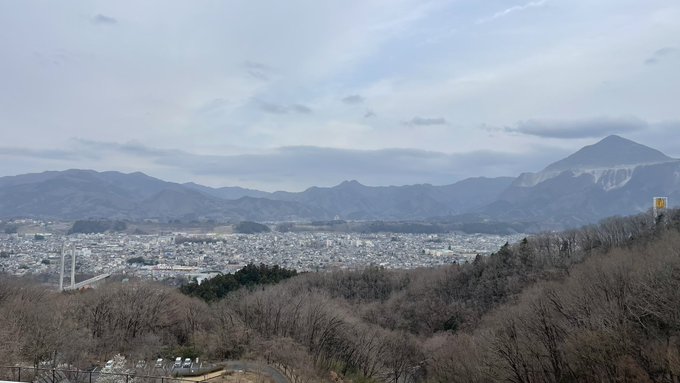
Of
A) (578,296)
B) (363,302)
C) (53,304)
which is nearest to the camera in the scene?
(578,296)

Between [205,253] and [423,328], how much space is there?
65169mm

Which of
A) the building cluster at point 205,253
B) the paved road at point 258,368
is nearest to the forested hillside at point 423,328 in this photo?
the paved road at point 258,368

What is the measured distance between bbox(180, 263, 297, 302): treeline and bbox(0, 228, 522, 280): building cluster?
1399 cm

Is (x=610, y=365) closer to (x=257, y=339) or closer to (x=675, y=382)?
(x=675, y=382)

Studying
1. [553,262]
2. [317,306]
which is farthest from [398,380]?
[553,262]

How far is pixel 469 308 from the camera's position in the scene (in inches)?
1858

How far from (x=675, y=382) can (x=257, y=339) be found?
61.3ft

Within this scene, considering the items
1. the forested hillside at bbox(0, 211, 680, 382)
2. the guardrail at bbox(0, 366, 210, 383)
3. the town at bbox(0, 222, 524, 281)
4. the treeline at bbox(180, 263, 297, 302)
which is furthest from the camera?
the town at bbox(0, 222, 524, 281)

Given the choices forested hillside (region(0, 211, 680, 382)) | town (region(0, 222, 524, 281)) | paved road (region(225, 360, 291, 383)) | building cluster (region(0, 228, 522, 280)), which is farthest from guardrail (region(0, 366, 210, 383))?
building cluster (region(0, 228, 522, 280))

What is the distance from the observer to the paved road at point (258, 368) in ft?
73.7

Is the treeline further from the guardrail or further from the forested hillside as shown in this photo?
the guardrail

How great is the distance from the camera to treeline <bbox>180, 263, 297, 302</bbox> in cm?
4794

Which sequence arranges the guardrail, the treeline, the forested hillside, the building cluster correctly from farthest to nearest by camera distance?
the building cluster → the treeline → the forested hillside → the guardrail

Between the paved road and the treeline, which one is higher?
the treeline
